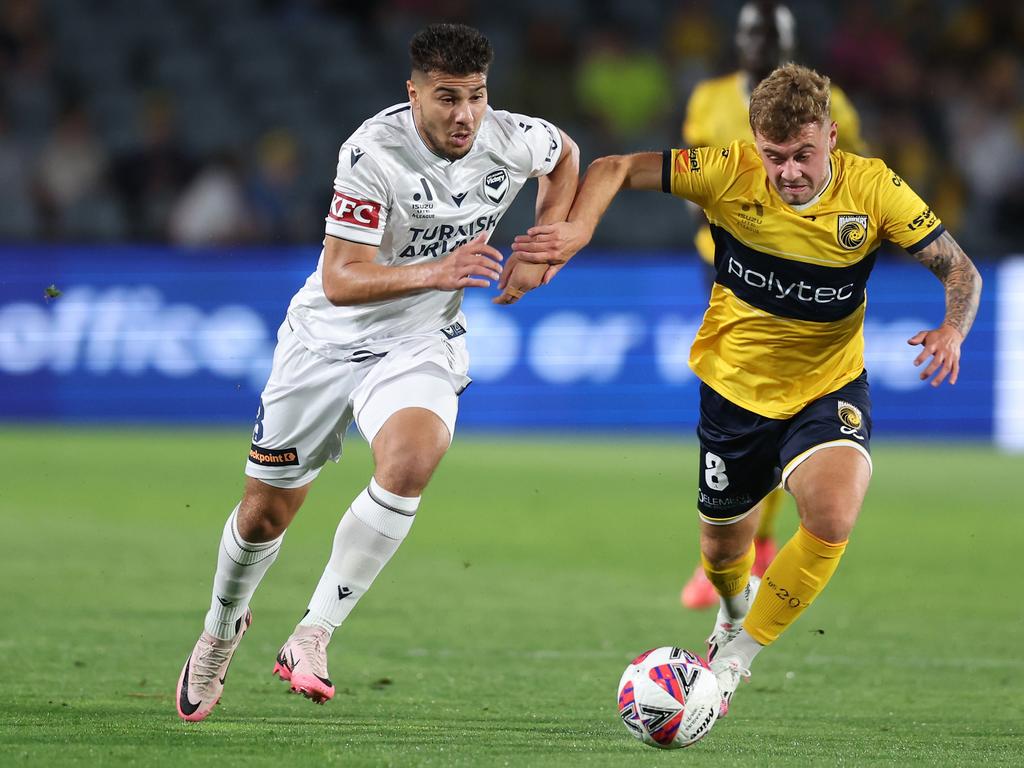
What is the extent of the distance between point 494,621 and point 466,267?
9.62 ft

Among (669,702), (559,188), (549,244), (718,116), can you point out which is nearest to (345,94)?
(718,116)

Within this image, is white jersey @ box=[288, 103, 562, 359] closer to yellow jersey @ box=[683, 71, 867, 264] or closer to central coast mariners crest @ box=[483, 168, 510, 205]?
central coast mariners crest @ box=[483, 168, 510, 205]

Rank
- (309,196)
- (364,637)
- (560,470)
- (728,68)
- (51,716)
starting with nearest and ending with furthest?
(51,716) < (364,637) < (728,68) < (560,470) < (309,196)

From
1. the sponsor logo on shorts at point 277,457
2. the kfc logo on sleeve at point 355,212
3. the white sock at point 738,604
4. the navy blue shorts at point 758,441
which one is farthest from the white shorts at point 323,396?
the white sock at point 738,604

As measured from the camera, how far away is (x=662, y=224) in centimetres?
1659

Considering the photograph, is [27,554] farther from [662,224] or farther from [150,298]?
[662,224]

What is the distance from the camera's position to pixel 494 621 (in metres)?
7.79

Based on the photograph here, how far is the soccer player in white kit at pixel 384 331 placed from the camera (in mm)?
5465

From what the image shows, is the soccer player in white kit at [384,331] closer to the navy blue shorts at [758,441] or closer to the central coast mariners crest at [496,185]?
the central coast mariners crest at [496,185]

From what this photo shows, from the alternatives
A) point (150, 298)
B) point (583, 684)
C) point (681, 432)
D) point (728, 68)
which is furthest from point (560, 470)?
point (583, 684)

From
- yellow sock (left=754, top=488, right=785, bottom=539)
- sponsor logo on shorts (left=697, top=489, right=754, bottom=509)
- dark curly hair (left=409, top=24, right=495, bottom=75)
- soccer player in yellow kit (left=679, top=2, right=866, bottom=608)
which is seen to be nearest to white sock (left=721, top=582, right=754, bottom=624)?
sponsor logo on shorts (left=697, top=489, right=754, bottom=509)

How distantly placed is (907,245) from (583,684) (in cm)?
202

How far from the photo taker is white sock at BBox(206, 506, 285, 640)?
5.90m

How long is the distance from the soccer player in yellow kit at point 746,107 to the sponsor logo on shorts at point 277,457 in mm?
2873
